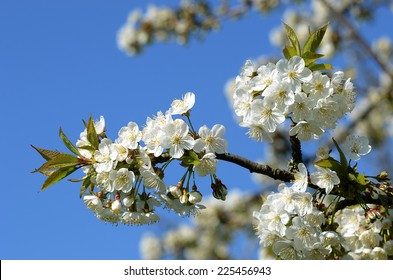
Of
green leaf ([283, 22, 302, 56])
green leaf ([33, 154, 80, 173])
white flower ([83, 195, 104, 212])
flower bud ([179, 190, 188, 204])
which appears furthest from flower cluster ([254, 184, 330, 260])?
green leaf ([33, 154, 80, 173])

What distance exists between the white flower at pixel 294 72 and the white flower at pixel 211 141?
0.32 metres

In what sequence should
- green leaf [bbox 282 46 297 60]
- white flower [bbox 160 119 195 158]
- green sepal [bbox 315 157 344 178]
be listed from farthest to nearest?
green leaf [bbox 282 46 297 60] → green sepal [bbox 315 157 344 178] → white flower [bbox 160 119 195 158]

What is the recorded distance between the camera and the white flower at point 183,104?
253 cm

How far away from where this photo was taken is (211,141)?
243 centimetres

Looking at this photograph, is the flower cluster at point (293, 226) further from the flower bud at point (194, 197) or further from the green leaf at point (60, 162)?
the green leaf at point (60, 162)

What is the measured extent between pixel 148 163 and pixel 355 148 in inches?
34.5

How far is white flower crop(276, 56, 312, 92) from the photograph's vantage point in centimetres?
244

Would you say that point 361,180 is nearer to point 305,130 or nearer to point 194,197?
point 305,130

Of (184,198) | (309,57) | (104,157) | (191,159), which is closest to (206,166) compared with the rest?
(191,159)

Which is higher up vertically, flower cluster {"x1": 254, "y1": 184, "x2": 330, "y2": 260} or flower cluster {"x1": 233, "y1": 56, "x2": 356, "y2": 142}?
flower cluster {"x1": 233, "y1": 56, "x2": 356, "y2": 142}

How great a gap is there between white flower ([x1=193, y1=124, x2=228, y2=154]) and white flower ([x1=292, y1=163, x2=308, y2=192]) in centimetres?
35

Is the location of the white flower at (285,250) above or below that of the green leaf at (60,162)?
below

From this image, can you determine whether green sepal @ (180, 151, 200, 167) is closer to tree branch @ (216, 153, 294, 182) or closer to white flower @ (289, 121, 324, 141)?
tree branch @ (216, 153, 294, 182)

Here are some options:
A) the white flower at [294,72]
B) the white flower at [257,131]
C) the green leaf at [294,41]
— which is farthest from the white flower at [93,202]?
the green leaf at [294,41]
